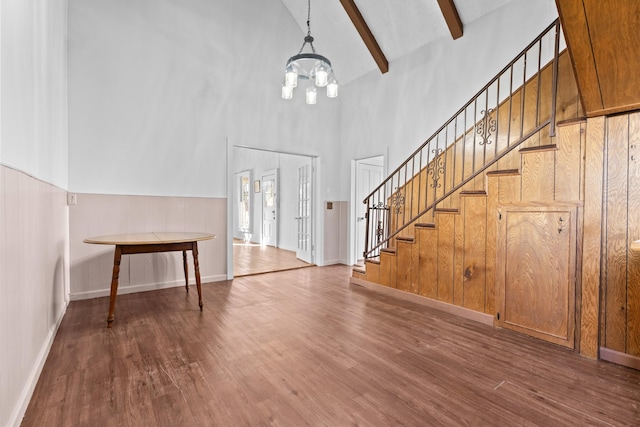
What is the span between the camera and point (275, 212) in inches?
326

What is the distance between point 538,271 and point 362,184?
3794 millimetres

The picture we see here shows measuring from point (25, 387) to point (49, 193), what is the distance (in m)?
1.42

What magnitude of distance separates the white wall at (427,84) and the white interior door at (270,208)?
2.77 m

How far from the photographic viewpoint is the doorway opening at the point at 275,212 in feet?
19.5

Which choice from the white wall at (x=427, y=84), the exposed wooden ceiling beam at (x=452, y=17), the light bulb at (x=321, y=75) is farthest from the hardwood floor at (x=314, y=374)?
the exposed wooden ceiling beam at (x=452, y=17)

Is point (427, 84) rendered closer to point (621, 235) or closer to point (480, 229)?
point (480, 229)

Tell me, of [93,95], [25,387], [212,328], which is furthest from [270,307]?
[93,95]

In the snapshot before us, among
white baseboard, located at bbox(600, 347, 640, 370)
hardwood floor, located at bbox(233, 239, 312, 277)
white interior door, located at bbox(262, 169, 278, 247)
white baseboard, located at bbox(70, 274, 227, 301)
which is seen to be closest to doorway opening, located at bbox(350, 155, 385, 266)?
hardwood floor, located at bbox(233, 239, 312, 277)

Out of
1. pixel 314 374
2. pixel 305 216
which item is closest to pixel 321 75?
pixel 314 374

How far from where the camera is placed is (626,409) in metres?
1.70

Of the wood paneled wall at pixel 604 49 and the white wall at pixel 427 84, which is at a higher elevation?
the white wall at pixel 427 84

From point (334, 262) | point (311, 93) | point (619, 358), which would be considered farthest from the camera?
point (334, 262)

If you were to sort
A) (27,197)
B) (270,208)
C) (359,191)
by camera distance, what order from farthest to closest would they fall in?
(270,208), (359,191), (27,197)

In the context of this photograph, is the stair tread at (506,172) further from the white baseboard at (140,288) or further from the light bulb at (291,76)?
the white baseboard at (140,288)
